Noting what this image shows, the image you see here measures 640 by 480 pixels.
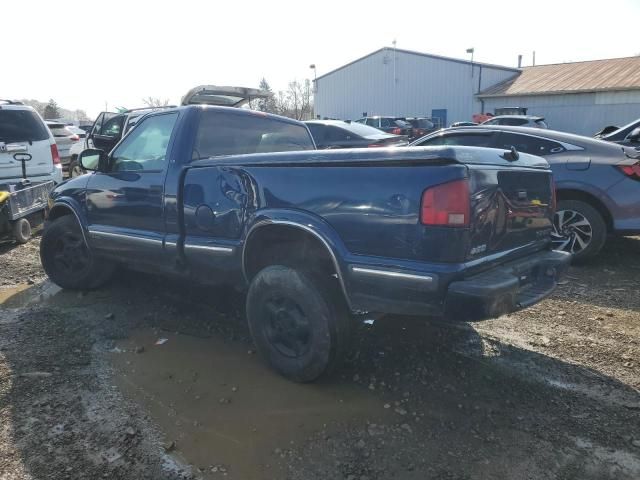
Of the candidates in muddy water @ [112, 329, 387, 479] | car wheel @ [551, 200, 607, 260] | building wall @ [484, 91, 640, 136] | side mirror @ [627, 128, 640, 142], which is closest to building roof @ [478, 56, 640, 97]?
building wall @ [484, 91, 640, 136]

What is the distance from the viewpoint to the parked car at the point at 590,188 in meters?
5.49

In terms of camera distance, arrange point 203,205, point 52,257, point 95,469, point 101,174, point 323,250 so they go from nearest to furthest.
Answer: point 95,469 → point 323,250 → point 203,205 → point 101,174 → point 52,257

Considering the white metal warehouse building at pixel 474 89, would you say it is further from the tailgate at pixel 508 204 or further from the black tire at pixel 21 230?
the black tire at pixel 21 230

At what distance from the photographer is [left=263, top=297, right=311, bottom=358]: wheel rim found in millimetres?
3295

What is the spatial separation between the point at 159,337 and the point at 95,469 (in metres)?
1.68

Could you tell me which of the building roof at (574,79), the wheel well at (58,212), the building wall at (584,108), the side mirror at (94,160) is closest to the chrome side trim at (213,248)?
the side mirror at (94,160)

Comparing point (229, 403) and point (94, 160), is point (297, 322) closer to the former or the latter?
point (229, 403)

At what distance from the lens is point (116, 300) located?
16.3ft

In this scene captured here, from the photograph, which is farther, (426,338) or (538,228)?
(426,338)

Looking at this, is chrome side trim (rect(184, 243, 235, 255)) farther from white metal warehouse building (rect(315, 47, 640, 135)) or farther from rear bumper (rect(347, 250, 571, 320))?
white metal warehouse building (rect(315, 47, 640, 135))

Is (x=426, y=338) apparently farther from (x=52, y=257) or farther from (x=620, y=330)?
(x=52, y=257)

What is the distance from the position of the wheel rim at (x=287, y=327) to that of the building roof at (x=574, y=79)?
87.8 ft

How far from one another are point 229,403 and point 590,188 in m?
4.68

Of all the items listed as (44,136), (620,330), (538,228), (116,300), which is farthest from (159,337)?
(44,136)
